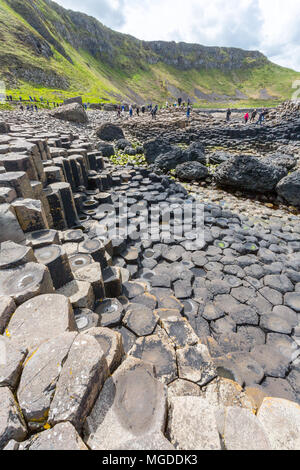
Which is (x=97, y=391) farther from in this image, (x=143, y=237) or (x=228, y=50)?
(x=228, y=50)

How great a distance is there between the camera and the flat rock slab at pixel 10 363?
5.06 ft

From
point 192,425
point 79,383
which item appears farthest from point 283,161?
point 79,383

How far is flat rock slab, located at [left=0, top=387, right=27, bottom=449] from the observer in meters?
1.26

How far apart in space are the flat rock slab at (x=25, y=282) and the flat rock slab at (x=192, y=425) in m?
1.79

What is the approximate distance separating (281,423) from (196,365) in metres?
0.91

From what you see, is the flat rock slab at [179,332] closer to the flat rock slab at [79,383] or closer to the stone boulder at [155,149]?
the flat rock slab at [79,383]

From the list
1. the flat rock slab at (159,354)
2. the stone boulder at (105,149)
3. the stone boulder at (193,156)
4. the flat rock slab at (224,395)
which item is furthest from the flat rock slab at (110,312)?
the stone boulder at (105,149)

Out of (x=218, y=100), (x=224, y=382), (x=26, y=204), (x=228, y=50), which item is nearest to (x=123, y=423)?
(x=224, y=382)

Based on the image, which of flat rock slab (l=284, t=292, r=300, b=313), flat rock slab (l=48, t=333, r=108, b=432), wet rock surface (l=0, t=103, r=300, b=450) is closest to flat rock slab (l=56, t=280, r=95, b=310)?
wet rock surface (l=0, t=103, r=300, b=450)

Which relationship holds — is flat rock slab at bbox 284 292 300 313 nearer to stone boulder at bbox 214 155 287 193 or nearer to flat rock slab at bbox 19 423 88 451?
flat rock slab at bbox 19 423 88 451

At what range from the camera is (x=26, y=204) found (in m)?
3.55

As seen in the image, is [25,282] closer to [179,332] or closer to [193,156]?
[179,332]
